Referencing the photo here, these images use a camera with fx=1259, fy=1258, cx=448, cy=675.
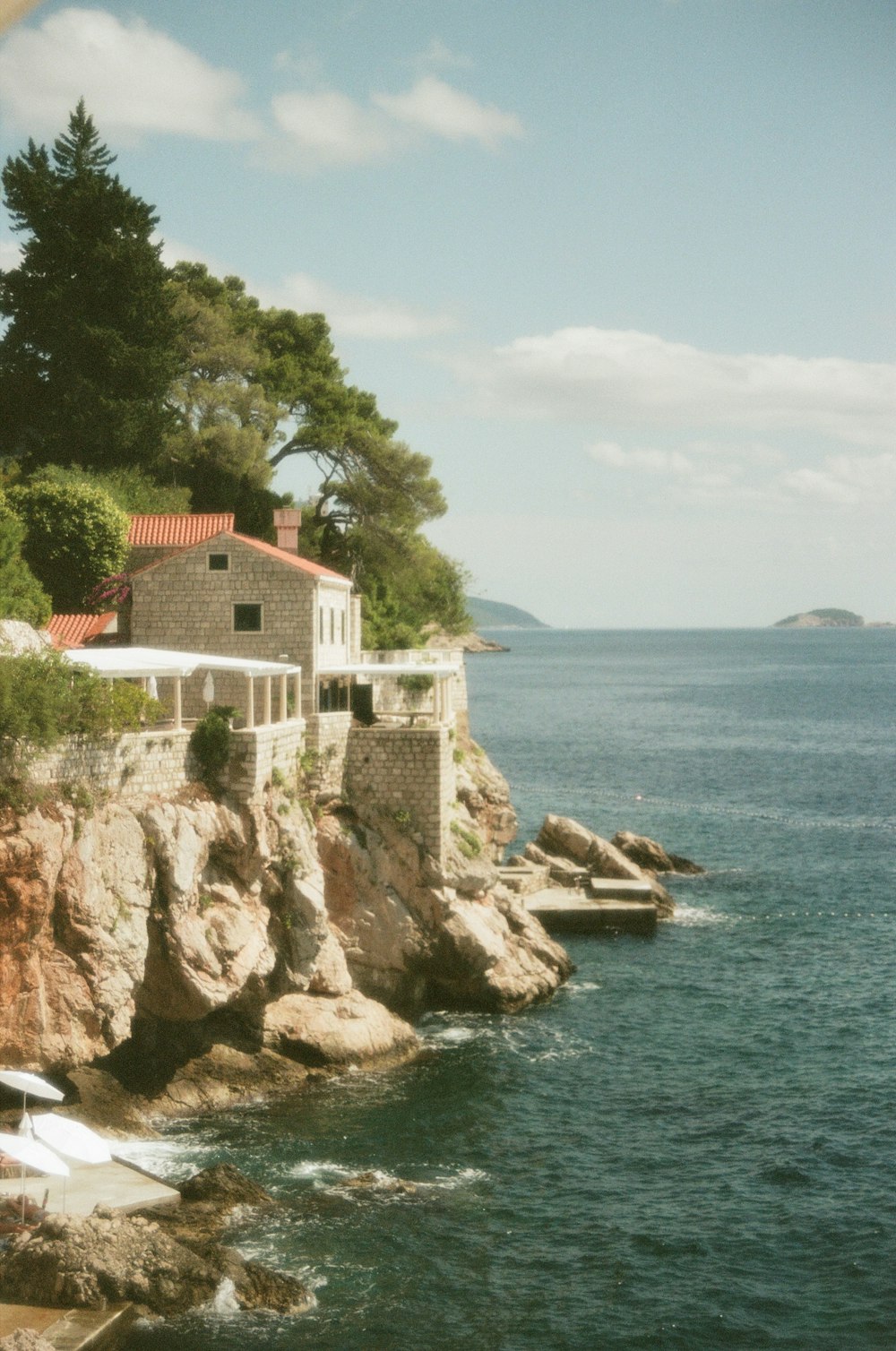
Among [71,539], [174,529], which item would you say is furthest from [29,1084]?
[174,529]

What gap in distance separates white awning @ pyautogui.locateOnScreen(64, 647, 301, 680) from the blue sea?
10.1m

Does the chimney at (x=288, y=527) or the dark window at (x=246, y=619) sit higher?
the chimney at (x=288, y=527)

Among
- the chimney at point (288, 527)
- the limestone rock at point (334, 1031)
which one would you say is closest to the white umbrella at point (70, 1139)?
the limestone rock at point (334, 1031)

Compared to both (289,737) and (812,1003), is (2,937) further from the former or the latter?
(812,1003)

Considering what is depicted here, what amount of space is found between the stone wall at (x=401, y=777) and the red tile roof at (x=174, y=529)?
10.0m

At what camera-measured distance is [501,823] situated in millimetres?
50469

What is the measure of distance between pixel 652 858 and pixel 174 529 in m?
27.4

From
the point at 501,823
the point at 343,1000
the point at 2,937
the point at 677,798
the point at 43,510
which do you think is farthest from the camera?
the point at 677,798

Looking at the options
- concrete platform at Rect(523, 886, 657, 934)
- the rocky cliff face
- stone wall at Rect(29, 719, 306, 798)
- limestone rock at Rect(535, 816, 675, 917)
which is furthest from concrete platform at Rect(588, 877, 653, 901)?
stone wall at Rect(29, 719, 306, 798)

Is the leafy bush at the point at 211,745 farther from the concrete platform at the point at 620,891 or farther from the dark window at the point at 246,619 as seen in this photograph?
the concrete platform at the point at 620,891

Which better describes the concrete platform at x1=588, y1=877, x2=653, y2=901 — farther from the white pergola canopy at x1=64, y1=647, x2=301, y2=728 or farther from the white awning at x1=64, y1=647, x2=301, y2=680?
the white awning at x1=64, y1=647, x2=301, y2=680

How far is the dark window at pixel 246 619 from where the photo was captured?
124 ft

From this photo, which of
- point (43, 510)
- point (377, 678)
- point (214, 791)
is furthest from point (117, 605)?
point (214, 791)

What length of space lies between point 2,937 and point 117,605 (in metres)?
17.6
